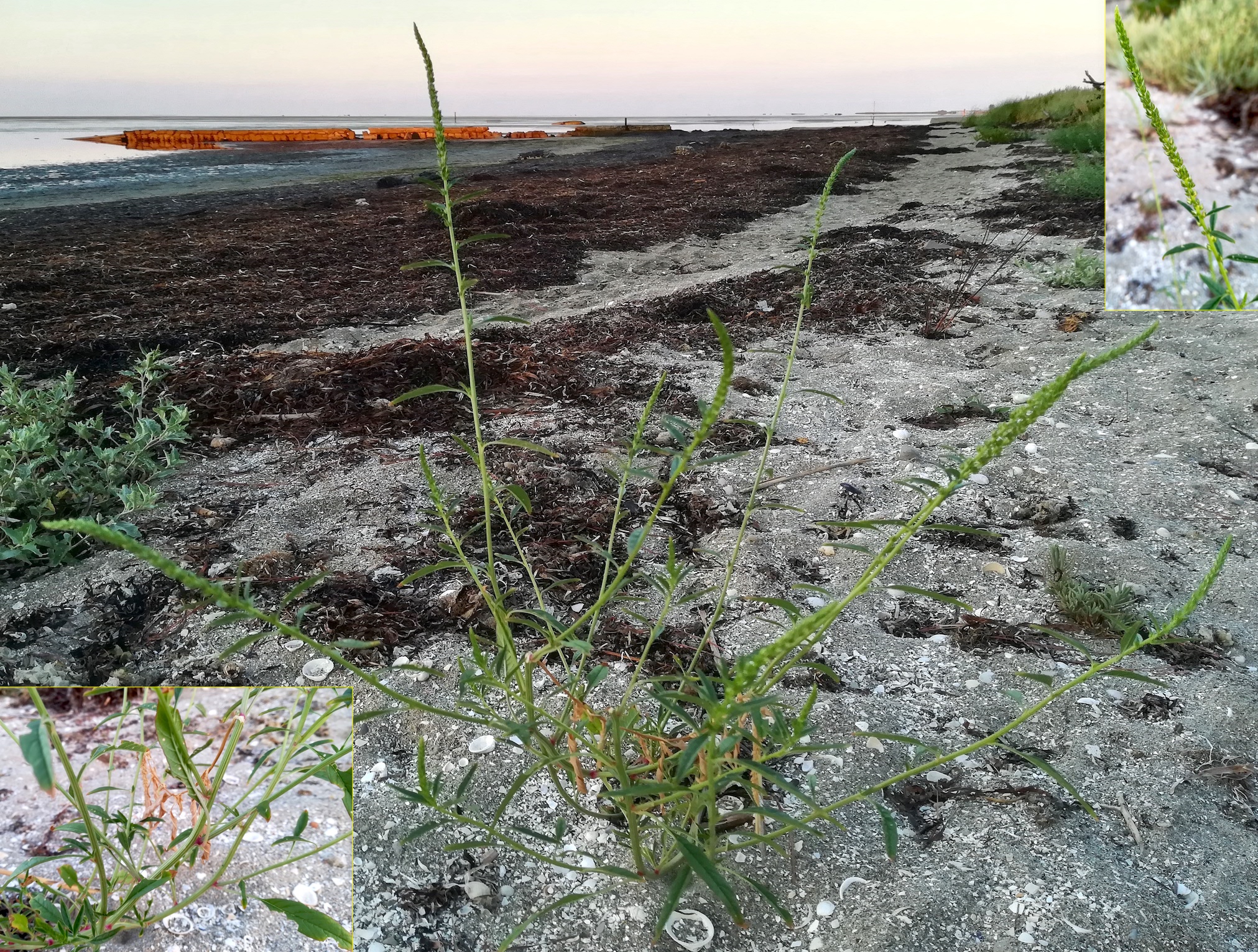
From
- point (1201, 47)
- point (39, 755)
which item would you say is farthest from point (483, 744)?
point (1201, 47)

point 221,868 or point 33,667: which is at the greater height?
point 221,868

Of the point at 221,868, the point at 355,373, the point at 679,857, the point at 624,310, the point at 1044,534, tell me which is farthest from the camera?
the point at 624,310

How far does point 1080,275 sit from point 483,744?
10.5ft

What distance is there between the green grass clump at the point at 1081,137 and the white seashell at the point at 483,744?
6.40m

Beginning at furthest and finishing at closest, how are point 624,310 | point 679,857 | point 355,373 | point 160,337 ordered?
point 624,310 < point 160,337 < point 355,373 < point 679,857

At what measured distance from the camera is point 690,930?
3.10 feet

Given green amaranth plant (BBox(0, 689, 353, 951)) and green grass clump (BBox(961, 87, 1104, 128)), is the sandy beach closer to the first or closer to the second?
green amaranth plant (BBox(0, 689, 353, 951))

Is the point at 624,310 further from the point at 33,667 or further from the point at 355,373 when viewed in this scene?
the point at 33,667

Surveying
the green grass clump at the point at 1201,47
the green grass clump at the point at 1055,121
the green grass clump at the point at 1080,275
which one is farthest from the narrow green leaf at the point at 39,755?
the green grass clump at the point at 1055,121

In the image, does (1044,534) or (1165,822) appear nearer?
(1165,822)

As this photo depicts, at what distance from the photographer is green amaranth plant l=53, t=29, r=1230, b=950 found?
594 millimetres

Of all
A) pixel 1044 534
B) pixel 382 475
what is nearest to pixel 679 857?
pixel 1044 534

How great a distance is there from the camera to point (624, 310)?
3.43 metres

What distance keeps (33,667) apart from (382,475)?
833 mm
